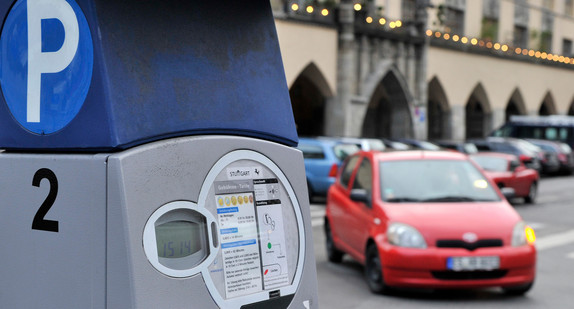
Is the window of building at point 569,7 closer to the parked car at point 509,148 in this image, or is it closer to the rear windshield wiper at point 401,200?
the parked car at point 509,148

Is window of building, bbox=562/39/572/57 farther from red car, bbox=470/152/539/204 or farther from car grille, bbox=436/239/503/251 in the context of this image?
car grille, bbox=436/239/503/251

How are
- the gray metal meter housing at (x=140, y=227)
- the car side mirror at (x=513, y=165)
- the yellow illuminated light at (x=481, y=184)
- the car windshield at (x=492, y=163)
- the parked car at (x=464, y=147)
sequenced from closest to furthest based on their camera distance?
1. the gray metal meter housing at (x=140, y=227)
2. the yellow illuminated light at (x=481, y=184)
3. the car windshield at (x=492, y=163)
4. the car side mirror at (x=513, y=165)
5. the parked car at (x=464, y=147)

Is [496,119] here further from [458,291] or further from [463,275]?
[463,275]

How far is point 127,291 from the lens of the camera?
7.36 ft

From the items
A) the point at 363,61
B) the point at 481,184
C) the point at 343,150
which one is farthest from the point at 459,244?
the point at 363,61

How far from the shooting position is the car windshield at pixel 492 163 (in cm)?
1993

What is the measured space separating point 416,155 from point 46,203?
295 inches

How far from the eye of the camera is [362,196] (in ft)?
29.4

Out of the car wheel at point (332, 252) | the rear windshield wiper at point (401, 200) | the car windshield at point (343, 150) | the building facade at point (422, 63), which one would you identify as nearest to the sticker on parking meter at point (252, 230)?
the rear windshield wiper at point (401, 200)

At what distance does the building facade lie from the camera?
31641mm

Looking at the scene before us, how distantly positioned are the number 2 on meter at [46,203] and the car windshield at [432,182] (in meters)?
6.60

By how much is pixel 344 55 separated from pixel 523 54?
1753cm

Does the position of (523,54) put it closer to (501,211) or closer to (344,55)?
(344,55)

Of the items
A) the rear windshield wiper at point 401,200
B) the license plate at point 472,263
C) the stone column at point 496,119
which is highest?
the stone column at point 496,119
